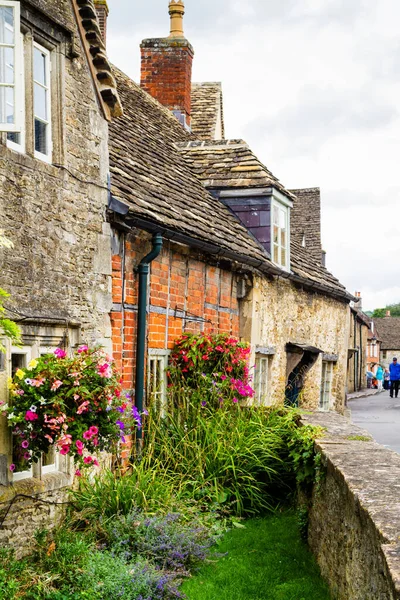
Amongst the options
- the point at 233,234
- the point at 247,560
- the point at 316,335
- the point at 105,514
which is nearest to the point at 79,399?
the point at 105,514

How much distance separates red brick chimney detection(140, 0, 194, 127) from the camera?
1920 centimetres

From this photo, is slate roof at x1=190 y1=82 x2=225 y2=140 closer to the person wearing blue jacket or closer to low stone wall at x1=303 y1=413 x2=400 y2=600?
the person wearing blue jacket

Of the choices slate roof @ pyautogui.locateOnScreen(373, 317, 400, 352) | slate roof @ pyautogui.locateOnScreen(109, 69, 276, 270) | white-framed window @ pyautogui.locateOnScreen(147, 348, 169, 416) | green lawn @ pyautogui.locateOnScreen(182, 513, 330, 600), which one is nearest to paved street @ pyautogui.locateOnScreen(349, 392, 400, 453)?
slate roof @ pyautogui.locateOnScreen(109, 69, 276, 270)

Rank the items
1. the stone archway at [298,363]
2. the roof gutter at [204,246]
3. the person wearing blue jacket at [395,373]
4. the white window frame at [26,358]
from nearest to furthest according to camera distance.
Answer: the white window frame at [26,358]
the roof gutter at [204,246]
the stone archway at [298,363]
the person wearing blue jacket at [395,373]

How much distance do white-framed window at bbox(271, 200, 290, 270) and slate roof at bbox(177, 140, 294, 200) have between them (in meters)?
0.33

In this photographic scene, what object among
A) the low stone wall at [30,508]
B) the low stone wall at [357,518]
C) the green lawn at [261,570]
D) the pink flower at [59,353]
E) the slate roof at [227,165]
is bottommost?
the green lawn at [261,570]

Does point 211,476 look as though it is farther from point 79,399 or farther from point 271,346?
point 271,346

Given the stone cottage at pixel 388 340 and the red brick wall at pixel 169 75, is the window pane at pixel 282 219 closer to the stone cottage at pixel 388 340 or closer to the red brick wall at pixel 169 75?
the red brick wall at pixel 169 75

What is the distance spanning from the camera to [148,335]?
9289 millimetres

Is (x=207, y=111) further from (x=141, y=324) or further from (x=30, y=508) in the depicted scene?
(x=30, y=508)

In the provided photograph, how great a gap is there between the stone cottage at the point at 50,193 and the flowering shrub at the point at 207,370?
183 cm

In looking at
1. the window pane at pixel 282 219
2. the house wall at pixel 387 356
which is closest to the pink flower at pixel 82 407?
the window pane at pixel 282 219

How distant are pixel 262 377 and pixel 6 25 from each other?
29.1ft

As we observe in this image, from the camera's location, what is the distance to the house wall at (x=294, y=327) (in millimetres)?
12781
